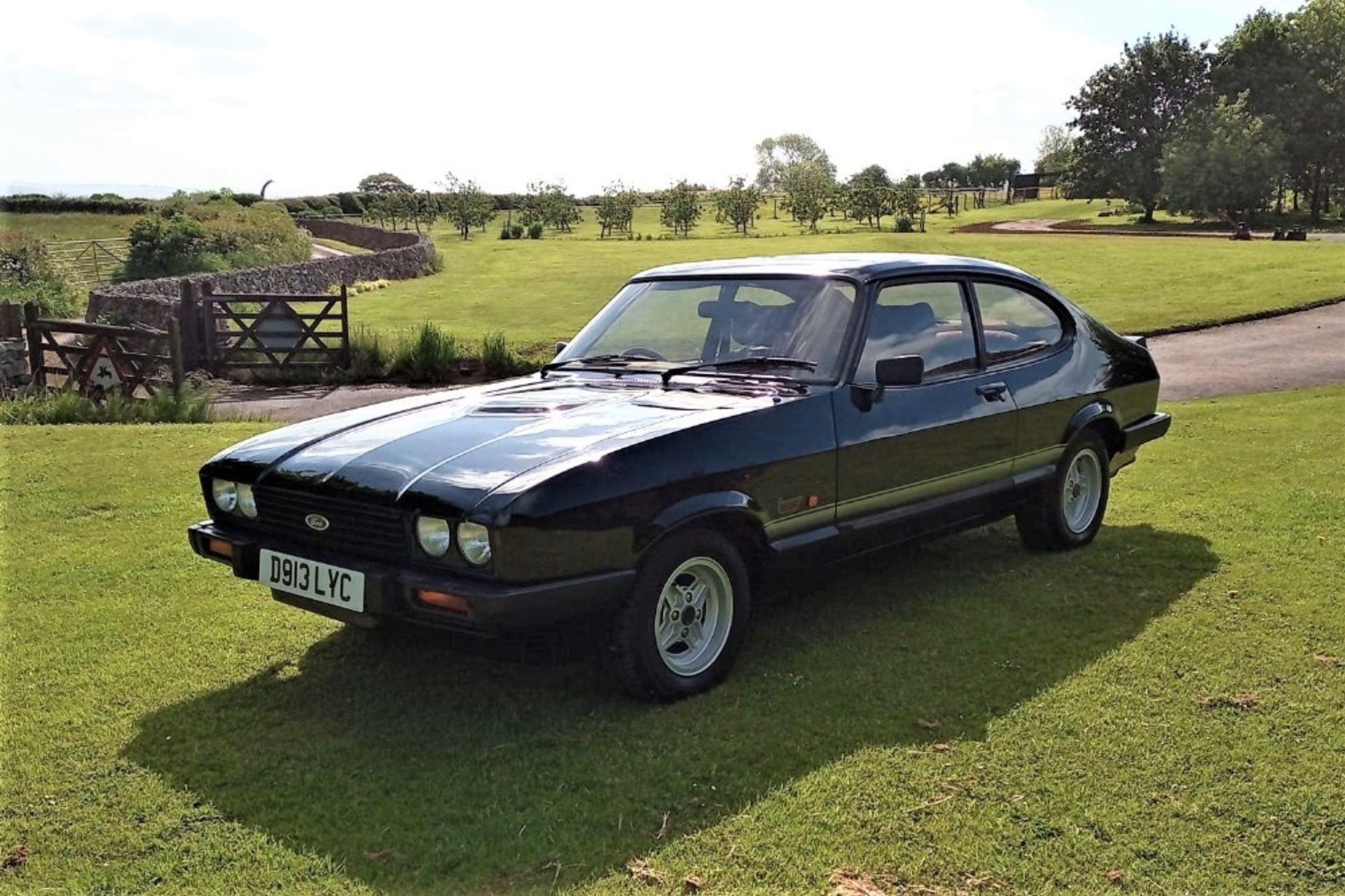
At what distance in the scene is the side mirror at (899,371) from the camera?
176 inches

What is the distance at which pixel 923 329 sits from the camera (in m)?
5.04

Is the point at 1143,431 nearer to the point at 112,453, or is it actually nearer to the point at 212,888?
the point at 212,888

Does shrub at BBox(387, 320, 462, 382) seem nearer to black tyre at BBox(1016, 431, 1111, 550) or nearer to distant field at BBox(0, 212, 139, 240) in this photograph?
black tyre at BBox(1016, 431, 1111, 550)

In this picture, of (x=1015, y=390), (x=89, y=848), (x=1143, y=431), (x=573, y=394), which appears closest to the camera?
(x=89, y=848)

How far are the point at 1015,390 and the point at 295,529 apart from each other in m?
3.60

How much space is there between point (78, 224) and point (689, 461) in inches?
2351

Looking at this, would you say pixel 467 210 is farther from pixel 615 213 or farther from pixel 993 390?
pixel 993 390

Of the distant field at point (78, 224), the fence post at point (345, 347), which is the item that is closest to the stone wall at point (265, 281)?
the fence post at point (345, 347)

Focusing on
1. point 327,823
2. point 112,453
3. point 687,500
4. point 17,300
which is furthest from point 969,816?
point 17,300

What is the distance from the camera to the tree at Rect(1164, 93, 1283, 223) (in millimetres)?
55250

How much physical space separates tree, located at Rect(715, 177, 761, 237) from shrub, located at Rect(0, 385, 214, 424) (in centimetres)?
5093

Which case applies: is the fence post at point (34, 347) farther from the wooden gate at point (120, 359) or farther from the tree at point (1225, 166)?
the tree at point (1225, 166)

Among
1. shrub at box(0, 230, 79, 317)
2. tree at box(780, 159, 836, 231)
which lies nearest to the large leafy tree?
tree at box(780, 159, 836, 231)

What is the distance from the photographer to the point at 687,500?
382 centimetres
